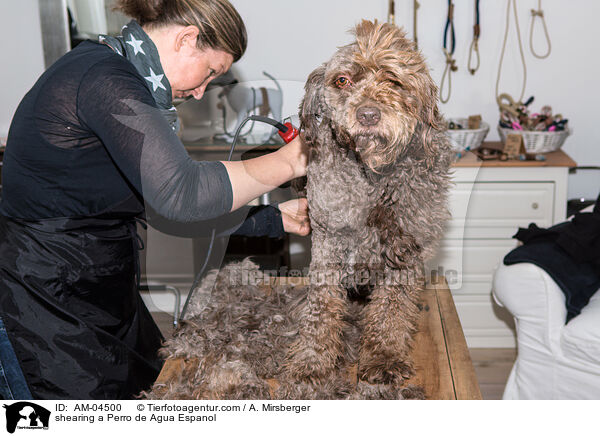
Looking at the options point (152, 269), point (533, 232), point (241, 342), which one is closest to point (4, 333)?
point (152, 269)

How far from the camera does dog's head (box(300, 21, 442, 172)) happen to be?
67 cm

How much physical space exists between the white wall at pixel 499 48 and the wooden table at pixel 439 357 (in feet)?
2.19

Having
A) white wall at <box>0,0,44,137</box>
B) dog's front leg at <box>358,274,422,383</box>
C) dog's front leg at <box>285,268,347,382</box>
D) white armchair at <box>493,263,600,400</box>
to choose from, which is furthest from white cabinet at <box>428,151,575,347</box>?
white wall at <box>0,0,44,137</box>

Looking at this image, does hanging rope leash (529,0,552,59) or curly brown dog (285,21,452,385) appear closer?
curly brown dog (285,21,452,385)

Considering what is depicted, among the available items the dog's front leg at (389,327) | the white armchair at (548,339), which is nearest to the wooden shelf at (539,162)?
the white armchair at (548,339)

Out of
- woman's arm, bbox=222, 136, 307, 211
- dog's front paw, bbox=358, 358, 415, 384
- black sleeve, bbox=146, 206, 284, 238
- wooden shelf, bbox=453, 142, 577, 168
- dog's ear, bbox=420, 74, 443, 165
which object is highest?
dog's ear, bbox=420, 74, 443, 165

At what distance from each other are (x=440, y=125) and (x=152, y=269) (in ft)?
2.17

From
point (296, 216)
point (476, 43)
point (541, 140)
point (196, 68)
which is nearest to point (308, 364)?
point (296, 216)

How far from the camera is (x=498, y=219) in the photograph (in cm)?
204

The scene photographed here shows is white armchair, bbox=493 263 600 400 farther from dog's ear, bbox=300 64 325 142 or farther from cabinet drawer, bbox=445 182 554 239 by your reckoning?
dog's ear, bbox=300 64 325 142

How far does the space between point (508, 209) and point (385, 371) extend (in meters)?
1.25

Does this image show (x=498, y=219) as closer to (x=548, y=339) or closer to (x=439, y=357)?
(x=548, y=339)

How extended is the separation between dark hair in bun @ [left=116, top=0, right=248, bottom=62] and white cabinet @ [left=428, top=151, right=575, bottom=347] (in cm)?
85
